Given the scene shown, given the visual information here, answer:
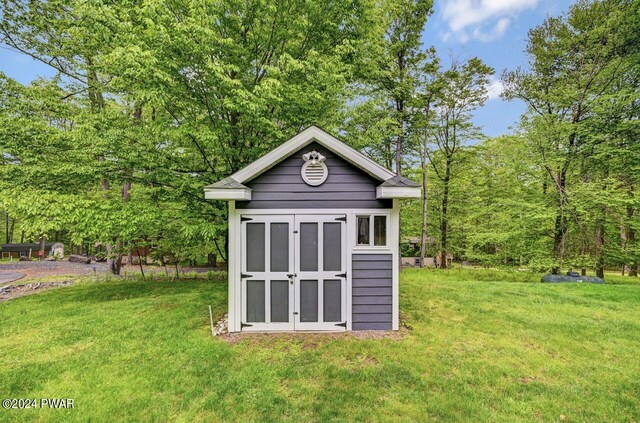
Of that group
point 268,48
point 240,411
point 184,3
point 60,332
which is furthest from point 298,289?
point 184,3

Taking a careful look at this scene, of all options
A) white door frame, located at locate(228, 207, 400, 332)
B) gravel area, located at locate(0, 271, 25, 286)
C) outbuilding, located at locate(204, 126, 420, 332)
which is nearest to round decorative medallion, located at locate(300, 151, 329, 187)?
outbuilding, located at locate(204, 126, 420, 332)

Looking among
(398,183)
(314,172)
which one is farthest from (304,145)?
(398,183)

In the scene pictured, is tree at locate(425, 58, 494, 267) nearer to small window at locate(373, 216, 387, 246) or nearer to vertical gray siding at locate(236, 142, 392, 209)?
vertical gray siding at locate(236, 142, 392, 209)

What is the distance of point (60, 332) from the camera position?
518cm

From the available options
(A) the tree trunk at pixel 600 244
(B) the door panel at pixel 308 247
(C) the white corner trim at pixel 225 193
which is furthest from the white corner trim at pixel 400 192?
(A) the tree trunk at pixel 600 244

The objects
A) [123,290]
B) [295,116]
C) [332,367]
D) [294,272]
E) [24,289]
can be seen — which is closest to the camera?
[332,367]

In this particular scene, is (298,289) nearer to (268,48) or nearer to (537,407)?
(537,407)

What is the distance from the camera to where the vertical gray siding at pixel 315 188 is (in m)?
5.03

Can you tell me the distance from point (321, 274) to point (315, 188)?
5.26ft

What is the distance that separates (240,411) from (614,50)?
16251 millimetres

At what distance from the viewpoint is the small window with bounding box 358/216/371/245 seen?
5070 mm

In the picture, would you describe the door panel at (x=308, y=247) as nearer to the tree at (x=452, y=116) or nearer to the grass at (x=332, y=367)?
the grass at (x=332, y=367)

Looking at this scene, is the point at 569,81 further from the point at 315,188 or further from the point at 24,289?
the point at 24,289

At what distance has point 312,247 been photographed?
504 centimetres
